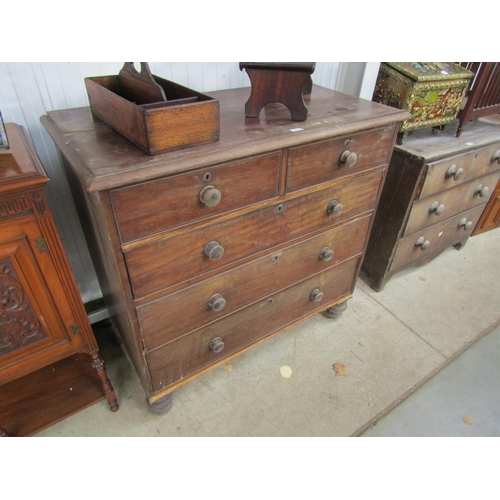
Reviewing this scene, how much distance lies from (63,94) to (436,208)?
190 cm

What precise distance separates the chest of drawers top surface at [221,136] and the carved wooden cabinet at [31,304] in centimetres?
14

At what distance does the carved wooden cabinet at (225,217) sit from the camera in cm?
97

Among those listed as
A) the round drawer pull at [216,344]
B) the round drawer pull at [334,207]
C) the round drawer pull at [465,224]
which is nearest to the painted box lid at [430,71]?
the round drawer pull at [334,207]

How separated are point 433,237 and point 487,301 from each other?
0.50 metres

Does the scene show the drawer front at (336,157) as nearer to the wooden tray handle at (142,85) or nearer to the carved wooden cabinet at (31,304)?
the wooden tray handle at (142,85)

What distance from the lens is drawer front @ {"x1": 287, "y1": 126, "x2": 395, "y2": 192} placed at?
1.20 m

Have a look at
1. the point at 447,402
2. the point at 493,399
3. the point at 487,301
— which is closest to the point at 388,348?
the point at 447,402

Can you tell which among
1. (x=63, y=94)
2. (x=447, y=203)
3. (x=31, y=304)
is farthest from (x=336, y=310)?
(x=63, y=94)

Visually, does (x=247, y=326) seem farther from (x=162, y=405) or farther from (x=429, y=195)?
(x=429, y=195)

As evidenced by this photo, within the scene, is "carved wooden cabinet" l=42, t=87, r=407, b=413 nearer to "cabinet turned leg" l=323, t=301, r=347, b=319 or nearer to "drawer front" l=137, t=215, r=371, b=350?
"drawer front" l=137, t=215, r=371, b=350

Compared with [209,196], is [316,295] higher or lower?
lower

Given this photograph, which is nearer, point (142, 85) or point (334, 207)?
point (142, 85)

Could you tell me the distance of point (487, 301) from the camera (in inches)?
85.1

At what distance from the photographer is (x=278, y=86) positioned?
3.99 ft
